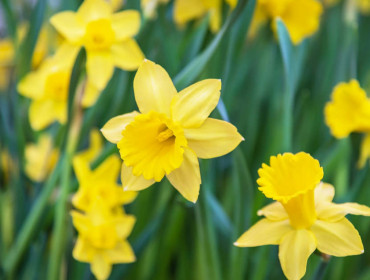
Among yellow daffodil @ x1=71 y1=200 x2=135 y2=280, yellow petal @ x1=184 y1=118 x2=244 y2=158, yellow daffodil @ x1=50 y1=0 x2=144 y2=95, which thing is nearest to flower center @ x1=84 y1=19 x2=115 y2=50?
yellow daffodil @ x1=50 y1=0 x2=144 y2=95

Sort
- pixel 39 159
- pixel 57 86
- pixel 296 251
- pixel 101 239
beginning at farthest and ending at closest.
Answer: pixel 39 159 < pixel 57 86 < pixel 101 239 < pixel 296 251

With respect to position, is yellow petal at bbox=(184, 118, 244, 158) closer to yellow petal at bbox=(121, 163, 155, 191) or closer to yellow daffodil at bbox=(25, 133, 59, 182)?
yellow petal at bbox=(121, 163, 155, 191)

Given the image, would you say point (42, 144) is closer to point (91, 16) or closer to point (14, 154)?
point (14, 154)

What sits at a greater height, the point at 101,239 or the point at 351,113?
the point at 351,113

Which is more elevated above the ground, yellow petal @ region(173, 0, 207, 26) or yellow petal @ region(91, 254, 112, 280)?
yellow petal @ region(173, 0, 207, 26)

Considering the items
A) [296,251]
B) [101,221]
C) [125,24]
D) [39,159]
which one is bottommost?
[39,159]

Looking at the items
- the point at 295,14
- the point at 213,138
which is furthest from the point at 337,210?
the point at 295,14

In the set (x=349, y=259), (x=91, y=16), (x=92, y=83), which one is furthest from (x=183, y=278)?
(x=91, y=16)

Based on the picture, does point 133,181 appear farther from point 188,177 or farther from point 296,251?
point 296,251
